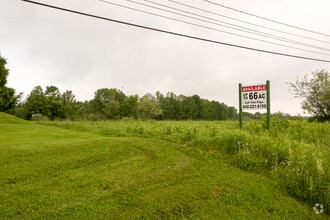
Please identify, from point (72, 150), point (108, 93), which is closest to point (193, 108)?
point (108, 93)

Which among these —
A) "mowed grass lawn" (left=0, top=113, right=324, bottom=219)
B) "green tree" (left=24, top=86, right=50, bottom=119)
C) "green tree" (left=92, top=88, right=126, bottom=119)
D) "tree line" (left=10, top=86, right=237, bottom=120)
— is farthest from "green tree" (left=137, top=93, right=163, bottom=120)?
"mowed grass lawn" (left=0, top=113, right=324, bottom=219)

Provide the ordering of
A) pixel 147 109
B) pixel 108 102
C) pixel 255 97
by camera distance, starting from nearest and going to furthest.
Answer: pixel 255 97
pixel 147 109
pixel 108 102

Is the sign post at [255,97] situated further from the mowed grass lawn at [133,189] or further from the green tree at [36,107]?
the green tree at [36,107]

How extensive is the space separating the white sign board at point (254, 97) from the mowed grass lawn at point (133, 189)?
15.1 ft

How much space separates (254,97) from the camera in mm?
9555

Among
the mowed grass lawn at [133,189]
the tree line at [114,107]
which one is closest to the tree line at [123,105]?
the tree line at [114,107]

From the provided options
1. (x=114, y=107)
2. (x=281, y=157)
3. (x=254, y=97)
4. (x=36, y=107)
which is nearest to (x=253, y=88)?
(x=254, y=97)

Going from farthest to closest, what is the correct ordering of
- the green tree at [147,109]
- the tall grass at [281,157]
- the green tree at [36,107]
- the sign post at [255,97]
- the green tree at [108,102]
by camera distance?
the green tree at [108,102]
the green tree at [147,109]
the green tree at [36,107]
the sign post at [255,97]
the tall grass at [281,157]

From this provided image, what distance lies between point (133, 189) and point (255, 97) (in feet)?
25.4

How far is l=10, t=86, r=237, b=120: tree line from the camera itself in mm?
46053

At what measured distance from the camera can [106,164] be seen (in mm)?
5875

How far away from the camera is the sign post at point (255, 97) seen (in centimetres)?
924

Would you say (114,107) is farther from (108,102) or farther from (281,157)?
(281,157)

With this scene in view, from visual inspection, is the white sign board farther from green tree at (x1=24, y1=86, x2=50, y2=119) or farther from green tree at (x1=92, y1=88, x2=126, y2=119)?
green tree at (x1=92, y1=88, x2=126, y2=119)
